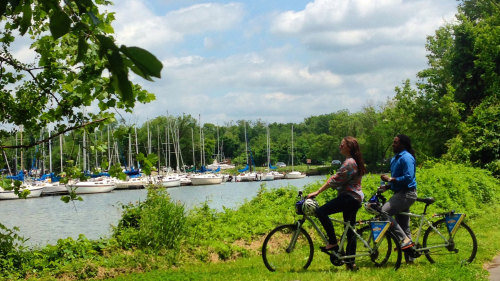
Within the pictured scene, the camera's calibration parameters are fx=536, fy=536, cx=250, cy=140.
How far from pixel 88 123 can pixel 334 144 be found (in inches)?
4224

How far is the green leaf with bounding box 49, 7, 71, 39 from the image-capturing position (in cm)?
200

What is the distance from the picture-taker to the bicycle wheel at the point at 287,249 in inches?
336

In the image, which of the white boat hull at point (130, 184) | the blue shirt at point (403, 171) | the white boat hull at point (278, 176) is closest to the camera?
the blue shirt at point (403, 171)

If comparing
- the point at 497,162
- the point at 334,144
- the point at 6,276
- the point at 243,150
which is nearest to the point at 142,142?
the point at 334,144

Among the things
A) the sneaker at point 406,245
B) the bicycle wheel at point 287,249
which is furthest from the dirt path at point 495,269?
the bicycle wheel at point 287,249

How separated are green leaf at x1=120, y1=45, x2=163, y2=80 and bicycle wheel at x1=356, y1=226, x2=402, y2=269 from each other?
23.6 ft

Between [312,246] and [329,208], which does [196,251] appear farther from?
[329,208]

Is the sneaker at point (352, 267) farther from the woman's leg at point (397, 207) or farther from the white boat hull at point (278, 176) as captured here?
the white boat hull at point (278, 176)

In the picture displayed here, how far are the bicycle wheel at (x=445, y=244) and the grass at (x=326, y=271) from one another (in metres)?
0.17

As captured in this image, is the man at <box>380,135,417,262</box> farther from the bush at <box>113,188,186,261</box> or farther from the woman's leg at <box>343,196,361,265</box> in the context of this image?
the bush at <box>113,188,186,261</box>

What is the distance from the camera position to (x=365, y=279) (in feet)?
25.1

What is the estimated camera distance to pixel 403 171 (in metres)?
8.30

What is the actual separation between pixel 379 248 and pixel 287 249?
4.78ft

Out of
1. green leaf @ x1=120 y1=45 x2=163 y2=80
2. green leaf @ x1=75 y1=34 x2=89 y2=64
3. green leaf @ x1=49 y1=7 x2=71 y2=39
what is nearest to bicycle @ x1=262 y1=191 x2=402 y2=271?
green leaf @ x1=75 y1=34 x2=89 y2=64
